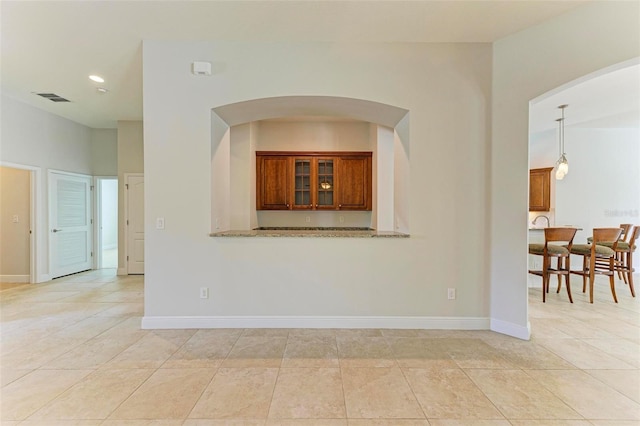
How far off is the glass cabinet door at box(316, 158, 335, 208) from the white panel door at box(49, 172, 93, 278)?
4793 mm

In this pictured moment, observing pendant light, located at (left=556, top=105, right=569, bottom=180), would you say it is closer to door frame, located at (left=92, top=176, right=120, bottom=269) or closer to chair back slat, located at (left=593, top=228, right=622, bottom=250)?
chair back slat, located at (left=593, top=228, right=622, bottom=250)

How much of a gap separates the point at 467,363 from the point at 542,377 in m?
0.51

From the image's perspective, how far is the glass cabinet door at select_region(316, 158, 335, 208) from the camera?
17.9 ft

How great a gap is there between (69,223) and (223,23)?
17.3 feet

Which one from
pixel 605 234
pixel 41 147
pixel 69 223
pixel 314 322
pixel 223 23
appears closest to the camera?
pixel 223 23

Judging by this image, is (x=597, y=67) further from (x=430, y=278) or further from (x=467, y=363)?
(x=467, y=363)

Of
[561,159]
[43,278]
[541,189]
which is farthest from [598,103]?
[43,278]

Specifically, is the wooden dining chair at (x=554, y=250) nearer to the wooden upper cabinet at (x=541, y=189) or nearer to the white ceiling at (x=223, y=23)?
the wooden upper cabinet at (x=541, y=189)

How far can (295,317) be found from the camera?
3152 mm

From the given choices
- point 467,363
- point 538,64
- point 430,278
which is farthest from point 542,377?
point 538,64

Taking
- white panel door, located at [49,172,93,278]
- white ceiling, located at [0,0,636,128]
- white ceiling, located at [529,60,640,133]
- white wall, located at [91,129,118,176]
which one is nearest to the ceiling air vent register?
white ceiling, located at [0,0,636,128]

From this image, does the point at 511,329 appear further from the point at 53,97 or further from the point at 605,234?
the point at 53,97

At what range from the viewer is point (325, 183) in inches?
215

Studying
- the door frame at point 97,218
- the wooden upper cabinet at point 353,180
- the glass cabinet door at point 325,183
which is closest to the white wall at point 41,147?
the door frame at point 97,218
